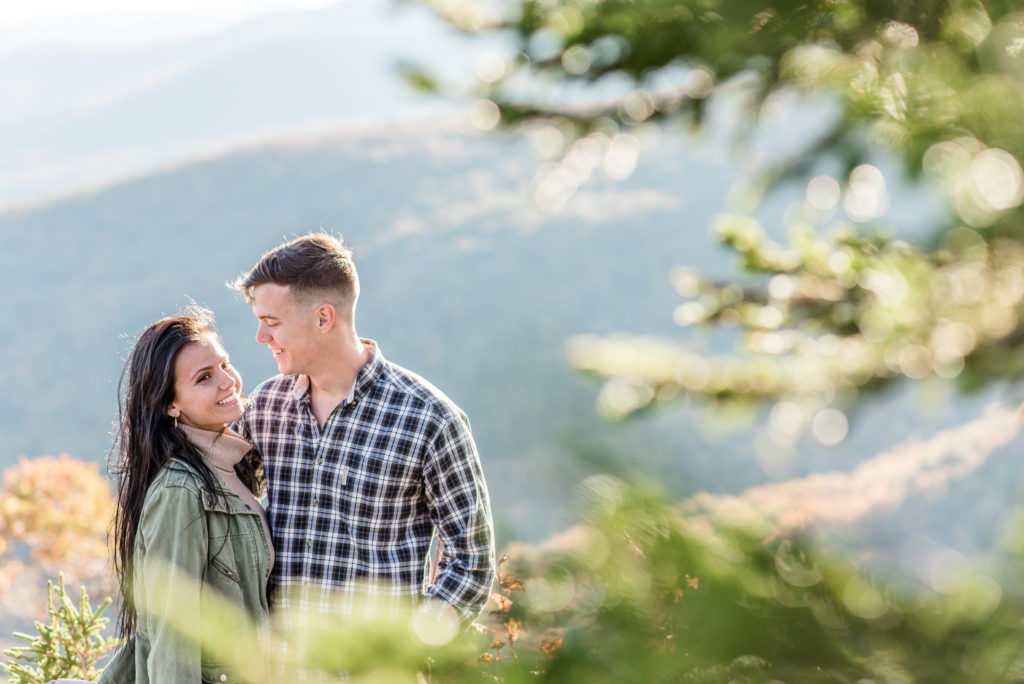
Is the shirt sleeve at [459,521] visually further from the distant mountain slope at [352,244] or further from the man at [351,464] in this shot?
the distant mountain slope at [352,244]

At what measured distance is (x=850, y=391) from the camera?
1442 mm

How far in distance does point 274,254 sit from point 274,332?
0.27m

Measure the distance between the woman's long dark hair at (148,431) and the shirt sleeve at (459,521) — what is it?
2.23 feet

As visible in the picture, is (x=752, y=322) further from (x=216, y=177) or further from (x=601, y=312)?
(x=216, y=177)

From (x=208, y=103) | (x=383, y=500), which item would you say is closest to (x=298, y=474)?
(x=383, y=500)

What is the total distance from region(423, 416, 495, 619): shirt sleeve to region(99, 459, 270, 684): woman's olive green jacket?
1.80 feet

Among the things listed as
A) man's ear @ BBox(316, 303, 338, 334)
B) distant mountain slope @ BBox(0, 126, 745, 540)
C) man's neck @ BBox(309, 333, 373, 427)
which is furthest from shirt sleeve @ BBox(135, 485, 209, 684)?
distant mountain slope @ BBox(0, 126, 745, 540)

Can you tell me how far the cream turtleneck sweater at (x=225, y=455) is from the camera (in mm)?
2768

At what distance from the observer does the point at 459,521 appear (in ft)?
8.99

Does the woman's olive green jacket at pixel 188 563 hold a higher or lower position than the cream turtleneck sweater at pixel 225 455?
lower

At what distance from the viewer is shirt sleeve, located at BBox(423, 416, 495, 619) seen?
8.85ft

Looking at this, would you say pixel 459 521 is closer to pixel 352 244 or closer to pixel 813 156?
pixel 813 156

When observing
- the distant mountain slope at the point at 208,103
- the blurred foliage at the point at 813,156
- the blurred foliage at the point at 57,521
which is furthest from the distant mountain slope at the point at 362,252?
the distant mountain slope at the point at 208,103

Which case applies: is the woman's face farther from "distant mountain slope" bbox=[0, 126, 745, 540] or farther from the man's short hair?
"distant mountain slope" bbox=[0, 126, 745, 540]
